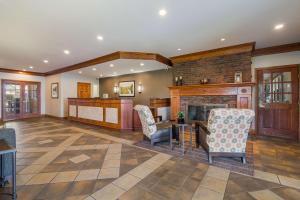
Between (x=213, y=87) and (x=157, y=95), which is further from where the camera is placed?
(x=157, y=95)

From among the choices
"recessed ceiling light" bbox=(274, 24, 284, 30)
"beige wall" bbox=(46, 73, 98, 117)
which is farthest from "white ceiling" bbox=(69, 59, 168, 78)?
"recessed ceiling light" bbox=(274, 24, 284, 30)

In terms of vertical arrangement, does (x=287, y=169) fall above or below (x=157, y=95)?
below

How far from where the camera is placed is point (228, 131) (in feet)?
8.46

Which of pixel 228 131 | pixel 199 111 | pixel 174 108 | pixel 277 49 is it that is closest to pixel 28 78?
pixel 174 108

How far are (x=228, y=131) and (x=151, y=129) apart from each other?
1703 millimetres

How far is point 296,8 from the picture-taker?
2.63 metres

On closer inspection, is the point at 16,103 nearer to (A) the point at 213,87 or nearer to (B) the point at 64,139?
(B) the point at 64,139

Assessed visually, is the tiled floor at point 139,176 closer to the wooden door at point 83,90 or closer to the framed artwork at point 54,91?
the framed artwork at point 54,91

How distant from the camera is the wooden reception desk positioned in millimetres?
5301

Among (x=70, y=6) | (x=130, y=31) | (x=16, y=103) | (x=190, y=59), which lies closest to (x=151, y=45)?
(x=130, y=31)

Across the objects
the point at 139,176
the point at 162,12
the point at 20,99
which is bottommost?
the point at 139,176

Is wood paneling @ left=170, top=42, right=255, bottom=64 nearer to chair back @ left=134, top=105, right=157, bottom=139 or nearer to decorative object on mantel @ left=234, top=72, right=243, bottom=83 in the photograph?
decorative object on mantel @ left=234, top=72, right=243, bottom=83

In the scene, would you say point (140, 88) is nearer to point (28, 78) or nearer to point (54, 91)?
point (54, 91)

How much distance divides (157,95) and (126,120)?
252 cm
